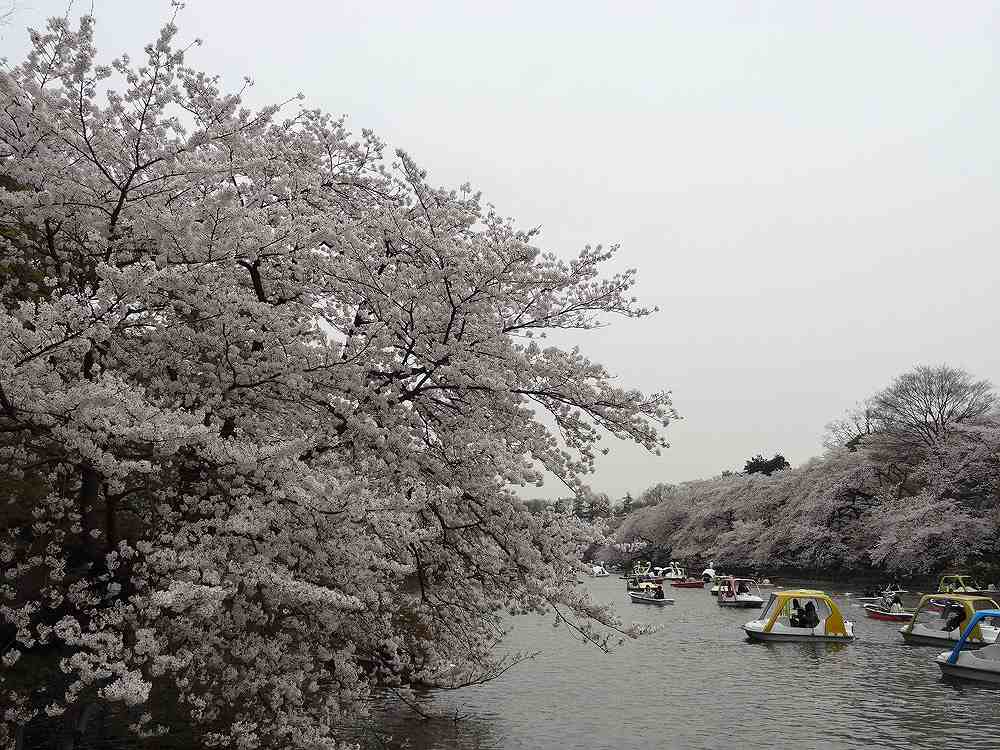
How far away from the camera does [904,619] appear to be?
33.1 meters

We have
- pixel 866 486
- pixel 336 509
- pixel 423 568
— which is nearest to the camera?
pixel 336 509

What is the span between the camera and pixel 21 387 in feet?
18.6

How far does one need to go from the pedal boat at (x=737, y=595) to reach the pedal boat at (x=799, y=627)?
1178 cm

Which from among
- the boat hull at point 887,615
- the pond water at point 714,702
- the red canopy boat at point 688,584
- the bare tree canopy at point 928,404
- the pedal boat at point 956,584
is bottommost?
the pond water at point 714,702

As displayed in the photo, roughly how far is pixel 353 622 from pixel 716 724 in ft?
33.3

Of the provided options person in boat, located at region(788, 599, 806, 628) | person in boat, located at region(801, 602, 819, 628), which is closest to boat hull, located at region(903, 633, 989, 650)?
person in boat, located at region(801, 602, 819, 628)

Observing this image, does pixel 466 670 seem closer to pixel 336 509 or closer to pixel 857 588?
pixel 336 509

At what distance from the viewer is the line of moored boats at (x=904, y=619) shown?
2023cm

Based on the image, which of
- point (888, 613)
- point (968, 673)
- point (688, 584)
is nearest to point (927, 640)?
point (968, 673)

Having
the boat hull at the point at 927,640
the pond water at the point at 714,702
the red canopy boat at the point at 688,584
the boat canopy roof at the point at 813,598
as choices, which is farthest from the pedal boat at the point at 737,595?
the boat hull at the point at 927,640

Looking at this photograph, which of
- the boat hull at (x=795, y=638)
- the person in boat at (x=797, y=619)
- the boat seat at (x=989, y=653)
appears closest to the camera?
the boat seat at (x=989, y=653)

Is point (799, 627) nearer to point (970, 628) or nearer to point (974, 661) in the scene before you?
point (970, 628)

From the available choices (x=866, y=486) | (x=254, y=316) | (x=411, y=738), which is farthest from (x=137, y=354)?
(x=866, y=486)

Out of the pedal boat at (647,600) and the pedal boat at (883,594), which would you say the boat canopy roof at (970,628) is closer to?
the pedal boat at (883,594)
